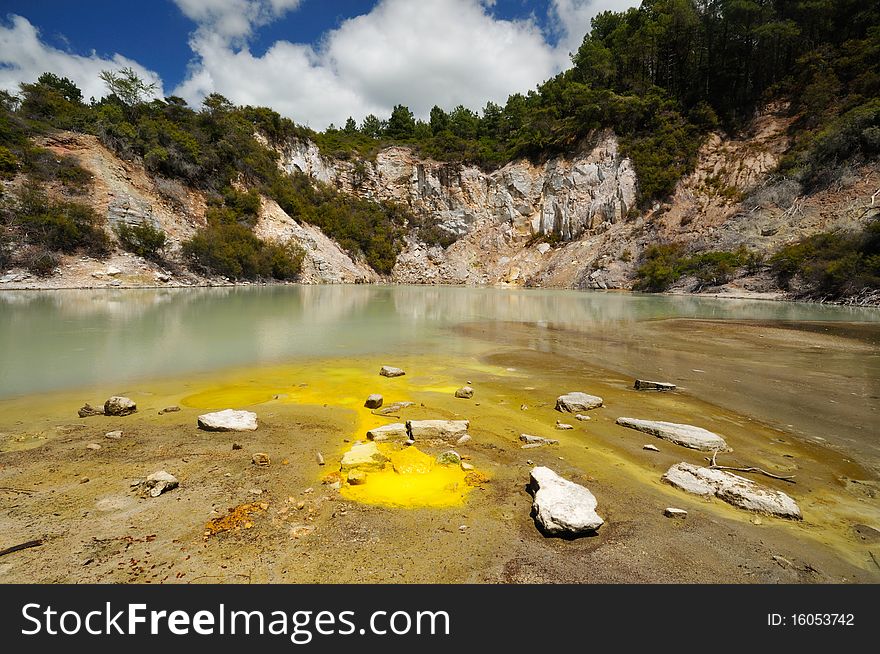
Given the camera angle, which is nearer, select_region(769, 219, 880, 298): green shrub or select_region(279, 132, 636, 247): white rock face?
select_region(769, 219, 880, 298): green shrub

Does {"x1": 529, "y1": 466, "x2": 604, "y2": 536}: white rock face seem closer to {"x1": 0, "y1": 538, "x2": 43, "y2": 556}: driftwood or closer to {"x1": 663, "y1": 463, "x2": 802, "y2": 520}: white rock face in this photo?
{"x1": 663, "y1": 463, "x2": 802, "y2": 520}: white rock face

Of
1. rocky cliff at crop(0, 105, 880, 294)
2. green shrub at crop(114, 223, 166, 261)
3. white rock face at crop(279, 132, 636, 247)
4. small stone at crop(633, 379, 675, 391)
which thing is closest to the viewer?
small stone at crop(633, 379, 675, 391)

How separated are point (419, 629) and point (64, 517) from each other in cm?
262

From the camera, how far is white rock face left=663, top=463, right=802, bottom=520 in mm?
3189

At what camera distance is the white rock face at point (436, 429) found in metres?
4.65

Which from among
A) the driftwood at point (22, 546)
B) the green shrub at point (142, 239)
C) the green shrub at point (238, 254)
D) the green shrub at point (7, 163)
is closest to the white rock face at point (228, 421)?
the driftwood at point (22, 546)

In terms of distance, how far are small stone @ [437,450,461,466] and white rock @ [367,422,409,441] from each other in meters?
0.64

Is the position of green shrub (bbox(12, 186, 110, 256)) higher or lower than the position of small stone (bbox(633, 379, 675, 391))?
higher

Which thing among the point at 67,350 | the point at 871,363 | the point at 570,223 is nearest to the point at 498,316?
the point at 871,363

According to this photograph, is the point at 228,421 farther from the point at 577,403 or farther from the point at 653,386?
the point at 653,386

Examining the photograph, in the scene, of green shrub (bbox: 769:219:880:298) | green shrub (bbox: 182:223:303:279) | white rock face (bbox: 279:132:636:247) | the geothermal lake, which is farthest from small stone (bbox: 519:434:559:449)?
white rock face (bbox: 279:132:636:247)

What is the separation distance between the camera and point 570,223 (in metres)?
52.4

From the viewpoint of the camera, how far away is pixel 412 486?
11.6 ft

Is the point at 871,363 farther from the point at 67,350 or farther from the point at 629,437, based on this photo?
the point at 67,350
